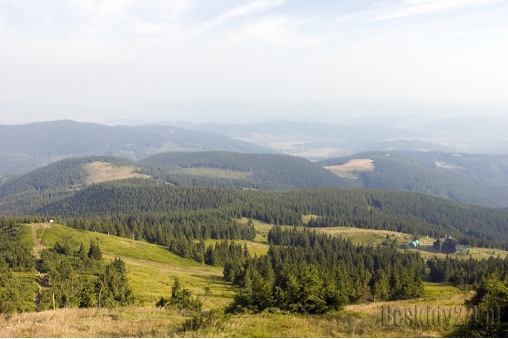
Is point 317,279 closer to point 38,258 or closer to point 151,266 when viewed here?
point 38,258

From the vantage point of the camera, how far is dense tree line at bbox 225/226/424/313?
28156 mm

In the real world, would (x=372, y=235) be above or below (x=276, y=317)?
below

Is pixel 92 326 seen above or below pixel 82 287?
above

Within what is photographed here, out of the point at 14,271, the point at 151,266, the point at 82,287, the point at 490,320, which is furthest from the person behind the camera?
the point at 151,266

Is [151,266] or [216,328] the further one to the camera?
[151,266]

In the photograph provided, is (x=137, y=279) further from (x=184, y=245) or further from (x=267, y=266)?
(x=184, y=245)

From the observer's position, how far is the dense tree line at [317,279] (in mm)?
28156

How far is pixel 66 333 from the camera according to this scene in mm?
17125

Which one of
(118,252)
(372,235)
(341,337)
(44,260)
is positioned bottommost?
(372,235)

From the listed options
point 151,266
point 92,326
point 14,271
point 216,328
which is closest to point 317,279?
point 216,328

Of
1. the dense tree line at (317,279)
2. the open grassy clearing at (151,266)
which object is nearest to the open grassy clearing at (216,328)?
the dense tree line at (317,279)

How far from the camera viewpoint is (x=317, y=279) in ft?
96.9

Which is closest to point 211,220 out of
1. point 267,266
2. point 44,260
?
point 267,266

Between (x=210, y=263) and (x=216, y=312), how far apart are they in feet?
346
